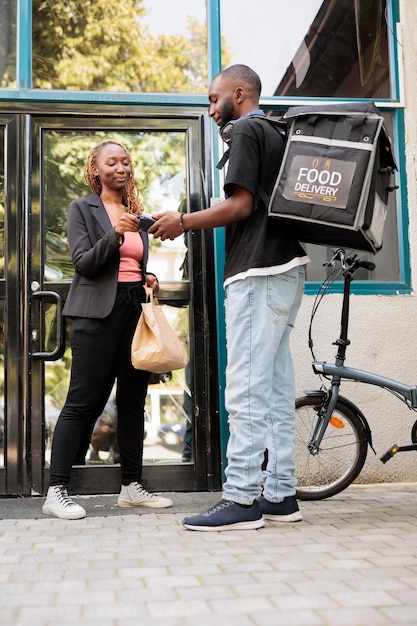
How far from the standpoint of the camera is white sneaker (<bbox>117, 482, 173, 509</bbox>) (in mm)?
4121

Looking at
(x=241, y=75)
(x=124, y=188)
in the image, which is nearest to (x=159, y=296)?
(x=124, y=188)

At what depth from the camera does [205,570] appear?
276cm

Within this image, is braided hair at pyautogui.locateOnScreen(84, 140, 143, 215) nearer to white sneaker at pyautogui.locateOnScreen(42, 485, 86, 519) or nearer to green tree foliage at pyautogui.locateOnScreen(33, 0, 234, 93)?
green tree foliage at pyautogui.locateOnScreen(33, 0, 234, 93)

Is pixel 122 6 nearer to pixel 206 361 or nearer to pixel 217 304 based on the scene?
pixel 217 304

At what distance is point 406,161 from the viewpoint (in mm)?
4988

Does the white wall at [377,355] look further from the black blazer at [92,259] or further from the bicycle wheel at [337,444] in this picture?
the black blazer at [92,259]

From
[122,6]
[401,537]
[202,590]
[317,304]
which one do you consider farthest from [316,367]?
[122,6]

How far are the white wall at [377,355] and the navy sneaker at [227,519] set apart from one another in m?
1.36

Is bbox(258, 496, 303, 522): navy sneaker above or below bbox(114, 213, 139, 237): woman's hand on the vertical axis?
below

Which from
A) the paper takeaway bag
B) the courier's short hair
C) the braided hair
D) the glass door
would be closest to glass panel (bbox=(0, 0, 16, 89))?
the glass door

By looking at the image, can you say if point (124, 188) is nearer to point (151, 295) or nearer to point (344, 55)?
point (151, 295)

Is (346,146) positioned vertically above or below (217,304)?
above

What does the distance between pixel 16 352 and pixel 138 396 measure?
2.99 ft

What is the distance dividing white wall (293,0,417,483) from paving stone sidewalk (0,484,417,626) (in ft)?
2.61
